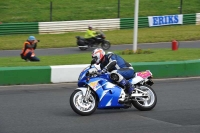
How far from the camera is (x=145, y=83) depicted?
10.8m

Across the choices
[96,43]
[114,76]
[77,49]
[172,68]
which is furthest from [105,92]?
[77,49]

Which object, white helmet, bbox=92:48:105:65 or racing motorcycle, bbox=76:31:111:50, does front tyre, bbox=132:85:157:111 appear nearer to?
white helmet, bbox=92:48:105:65

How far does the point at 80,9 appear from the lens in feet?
121

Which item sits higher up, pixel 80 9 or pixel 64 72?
pixel 80 9

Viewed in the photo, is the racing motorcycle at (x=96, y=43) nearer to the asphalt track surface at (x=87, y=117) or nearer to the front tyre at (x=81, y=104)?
the asphalt track surface at (x=87, y=117)

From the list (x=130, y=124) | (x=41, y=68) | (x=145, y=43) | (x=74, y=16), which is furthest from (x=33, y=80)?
(x=74, y=16)

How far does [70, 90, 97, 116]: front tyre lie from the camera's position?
33.1 ft

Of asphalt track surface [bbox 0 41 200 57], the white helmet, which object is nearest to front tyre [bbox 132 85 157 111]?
the white helmet

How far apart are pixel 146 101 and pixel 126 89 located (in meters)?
0.52

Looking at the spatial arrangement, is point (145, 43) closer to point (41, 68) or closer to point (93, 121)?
point (41, 68)

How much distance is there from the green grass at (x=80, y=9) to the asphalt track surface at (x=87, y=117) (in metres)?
21.8

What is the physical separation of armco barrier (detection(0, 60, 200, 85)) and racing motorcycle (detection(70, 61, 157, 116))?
15.1 ft

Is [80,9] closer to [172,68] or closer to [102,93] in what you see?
[172,68]

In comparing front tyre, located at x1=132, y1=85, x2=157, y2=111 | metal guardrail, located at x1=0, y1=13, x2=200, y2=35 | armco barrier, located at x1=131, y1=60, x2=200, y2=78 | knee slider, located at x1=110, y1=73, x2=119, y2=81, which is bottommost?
front tyre, located at x1=132, y1=85, x2=157, y2=111
